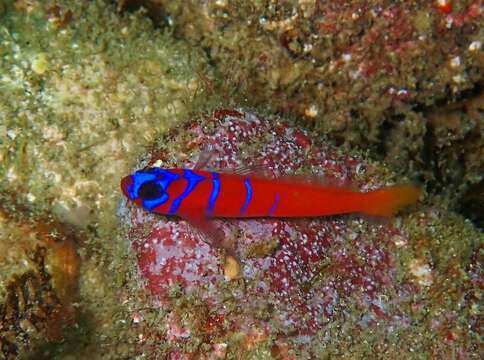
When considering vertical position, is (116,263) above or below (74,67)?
below

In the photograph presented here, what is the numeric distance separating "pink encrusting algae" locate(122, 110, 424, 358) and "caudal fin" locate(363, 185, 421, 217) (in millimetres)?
275

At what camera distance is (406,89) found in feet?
16.4

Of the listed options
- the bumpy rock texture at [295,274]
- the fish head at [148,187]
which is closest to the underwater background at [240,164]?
the bumpy rock texture at [295,274]

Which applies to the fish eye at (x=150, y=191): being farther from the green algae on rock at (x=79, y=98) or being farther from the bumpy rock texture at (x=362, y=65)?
the bumpy rock texture at (x=362, y=65)

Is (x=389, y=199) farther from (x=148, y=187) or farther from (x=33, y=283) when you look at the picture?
(x=33, y=283)

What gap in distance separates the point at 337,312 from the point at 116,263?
2.04 m

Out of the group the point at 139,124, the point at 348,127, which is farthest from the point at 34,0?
the point at 348,127

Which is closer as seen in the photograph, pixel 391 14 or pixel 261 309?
pixel 261 309

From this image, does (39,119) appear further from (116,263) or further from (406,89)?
(406,89)

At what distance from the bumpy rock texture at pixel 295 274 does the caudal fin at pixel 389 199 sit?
0.29 metres

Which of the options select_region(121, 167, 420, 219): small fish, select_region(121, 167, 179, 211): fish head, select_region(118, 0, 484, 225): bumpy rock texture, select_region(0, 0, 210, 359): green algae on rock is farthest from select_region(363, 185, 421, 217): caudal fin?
select_region(0, 0, 210, 359): green algae on rock

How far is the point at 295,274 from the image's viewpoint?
12.5ft

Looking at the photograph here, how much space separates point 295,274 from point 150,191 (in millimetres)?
1396

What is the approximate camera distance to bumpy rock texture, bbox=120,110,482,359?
143 inches
